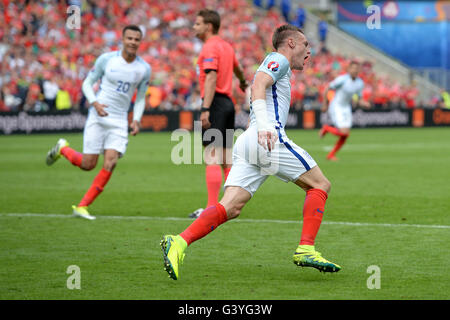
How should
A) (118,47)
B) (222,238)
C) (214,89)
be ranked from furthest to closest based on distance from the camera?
(118,47) → (214,89) → (222,238)

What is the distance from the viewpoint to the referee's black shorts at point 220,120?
9570 mm

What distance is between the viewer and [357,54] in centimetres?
4341

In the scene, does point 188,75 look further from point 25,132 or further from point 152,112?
point 25,132

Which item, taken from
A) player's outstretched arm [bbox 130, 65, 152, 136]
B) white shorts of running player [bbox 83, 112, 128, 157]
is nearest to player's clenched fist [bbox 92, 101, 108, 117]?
white shorts of running player [bbox 83, 112, 128, 157]

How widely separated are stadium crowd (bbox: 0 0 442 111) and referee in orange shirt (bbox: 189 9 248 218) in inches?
758

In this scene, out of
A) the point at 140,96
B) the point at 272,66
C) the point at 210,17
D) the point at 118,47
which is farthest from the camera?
the point at 118,47

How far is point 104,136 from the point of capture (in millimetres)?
10141

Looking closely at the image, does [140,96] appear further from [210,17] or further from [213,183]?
[213,183]

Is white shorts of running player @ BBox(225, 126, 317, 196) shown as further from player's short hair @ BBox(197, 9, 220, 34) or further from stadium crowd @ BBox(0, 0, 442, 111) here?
stadium crowd @ BBox(0, 0, 442, 111)

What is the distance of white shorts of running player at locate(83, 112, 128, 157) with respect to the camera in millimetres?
10070

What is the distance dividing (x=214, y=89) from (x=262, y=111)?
3.45 meters

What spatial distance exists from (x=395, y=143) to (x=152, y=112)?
398 inches

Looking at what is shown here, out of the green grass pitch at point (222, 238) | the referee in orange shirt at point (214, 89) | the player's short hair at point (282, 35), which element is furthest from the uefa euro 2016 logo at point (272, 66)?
the referee in orange shirt at point (214, 89)

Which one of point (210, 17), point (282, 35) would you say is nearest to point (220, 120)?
point (210, 17)
